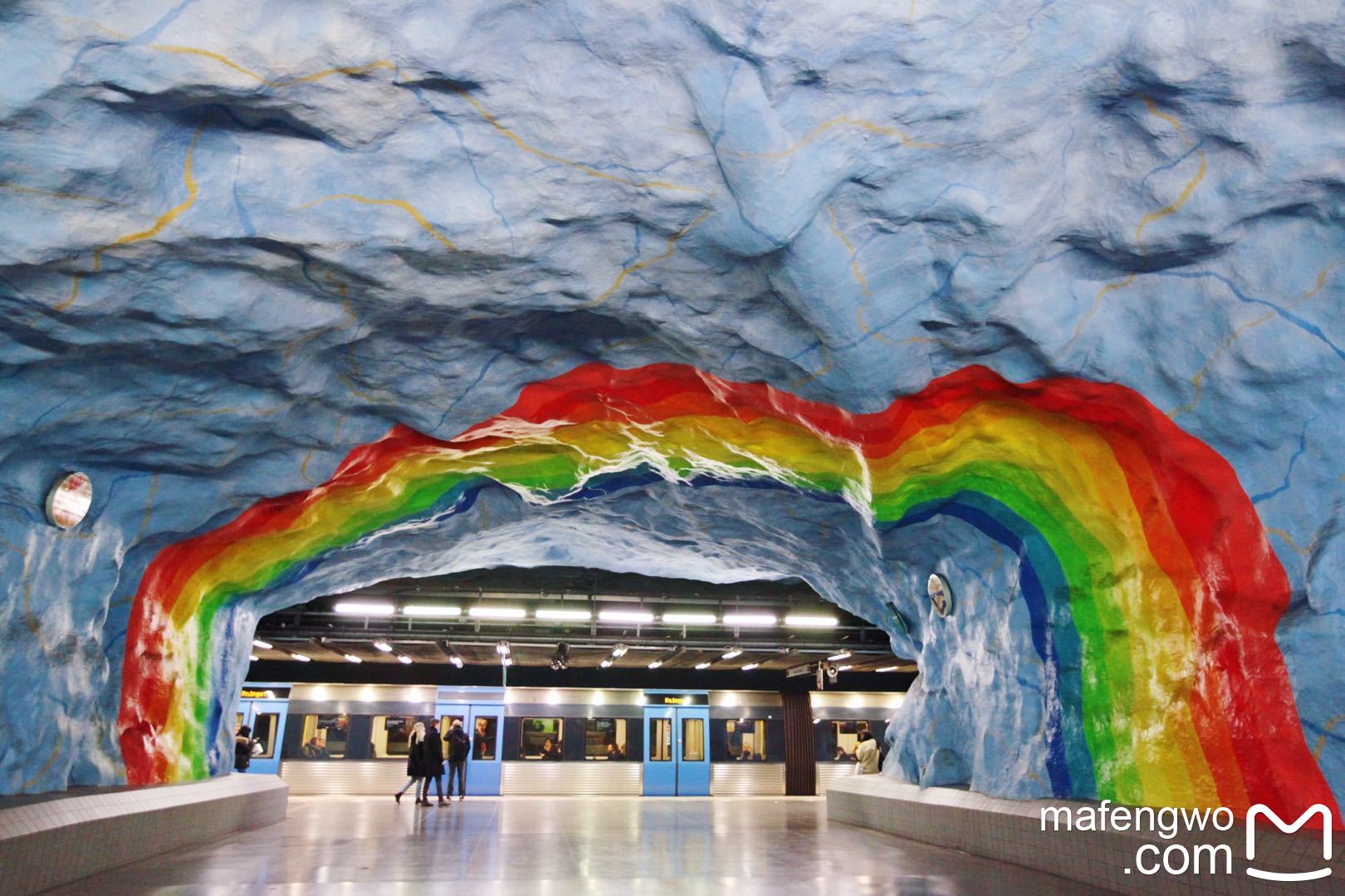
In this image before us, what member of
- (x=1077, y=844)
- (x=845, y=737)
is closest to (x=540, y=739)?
(x=845, y=737)

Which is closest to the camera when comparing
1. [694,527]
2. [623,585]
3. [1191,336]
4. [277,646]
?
[1191,336]

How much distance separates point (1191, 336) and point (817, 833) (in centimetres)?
714

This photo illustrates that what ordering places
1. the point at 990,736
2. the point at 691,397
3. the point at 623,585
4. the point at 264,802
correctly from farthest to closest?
the point at 623,585 < the point at 264,802 < the point at 990,736 < the point at 691,397

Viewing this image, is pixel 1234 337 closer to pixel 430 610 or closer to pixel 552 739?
pixel 430 610

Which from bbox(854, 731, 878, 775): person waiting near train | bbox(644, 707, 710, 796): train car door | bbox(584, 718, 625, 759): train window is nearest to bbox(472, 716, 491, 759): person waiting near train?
bbox(584, 718, 625, 759): train window

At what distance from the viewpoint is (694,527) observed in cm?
993

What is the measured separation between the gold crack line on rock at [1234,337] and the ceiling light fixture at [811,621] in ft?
34.1

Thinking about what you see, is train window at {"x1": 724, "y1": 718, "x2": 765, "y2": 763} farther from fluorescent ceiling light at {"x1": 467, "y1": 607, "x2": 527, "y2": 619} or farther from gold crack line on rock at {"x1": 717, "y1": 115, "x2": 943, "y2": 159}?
gold crack line on rock at {"x1": 717, "y1": 115, "x2": 943, "y2": 159}

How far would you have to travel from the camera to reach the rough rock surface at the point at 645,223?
11.7ft

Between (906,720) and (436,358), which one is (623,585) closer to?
(906,720)

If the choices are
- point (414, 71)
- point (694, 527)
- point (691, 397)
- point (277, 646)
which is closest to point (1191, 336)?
point (691, 397)

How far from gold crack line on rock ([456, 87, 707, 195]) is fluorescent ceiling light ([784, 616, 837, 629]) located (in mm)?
11598

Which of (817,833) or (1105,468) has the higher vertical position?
(1105,468)

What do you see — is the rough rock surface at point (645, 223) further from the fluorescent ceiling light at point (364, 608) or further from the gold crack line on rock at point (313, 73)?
the fluorescent ceiling light at point (364, 608)
